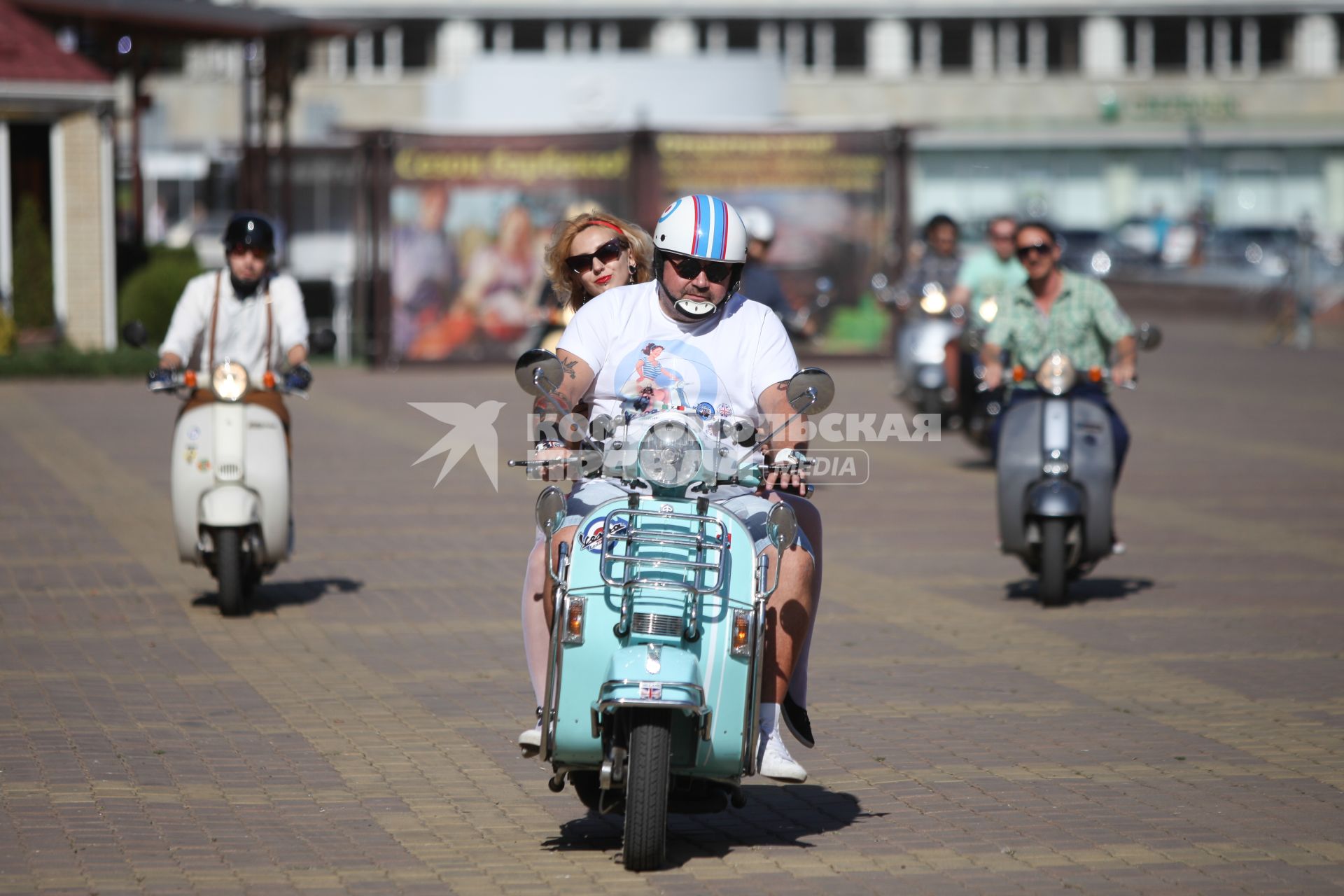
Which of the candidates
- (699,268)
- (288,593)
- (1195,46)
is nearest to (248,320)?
(288,593)

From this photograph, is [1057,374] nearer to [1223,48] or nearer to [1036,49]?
[1036,49]

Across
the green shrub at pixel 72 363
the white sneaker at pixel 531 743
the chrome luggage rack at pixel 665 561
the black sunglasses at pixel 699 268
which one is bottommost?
the white sneaker at pixel 531 743

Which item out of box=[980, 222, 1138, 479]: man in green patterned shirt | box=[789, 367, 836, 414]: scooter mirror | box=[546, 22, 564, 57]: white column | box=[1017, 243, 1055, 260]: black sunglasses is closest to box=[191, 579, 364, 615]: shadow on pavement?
box=[980, 222, 1138, 479]: man in green patterned shirt

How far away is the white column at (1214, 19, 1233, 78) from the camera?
73.9m

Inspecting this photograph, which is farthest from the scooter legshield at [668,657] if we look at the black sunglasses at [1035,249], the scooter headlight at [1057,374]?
the black sunglasses at [1035,249]

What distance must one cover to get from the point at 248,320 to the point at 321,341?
538mm

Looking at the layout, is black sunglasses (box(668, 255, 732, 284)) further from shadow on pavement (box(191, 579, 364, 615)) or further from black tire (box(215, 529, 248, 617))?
shadow on pavement (box(191, 579, 364, 615))

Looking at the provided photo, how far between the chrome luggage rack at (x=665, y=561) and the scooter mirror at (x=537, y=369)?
40 centimetres

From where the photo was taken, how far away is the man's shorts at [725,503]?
5590 mm

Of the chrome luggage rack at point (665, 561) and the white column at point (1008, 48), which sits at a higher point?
the white column at point (1008, 48)

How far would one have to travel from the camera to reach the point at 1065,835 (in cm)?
589

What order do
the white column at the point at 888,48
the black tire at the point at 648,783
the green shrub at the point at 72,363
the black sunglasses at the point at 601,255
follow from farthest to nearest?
Result: the white column at the point at 888,48 < the green shrub at the point at 72,363 < the black sunglasses at the point at 601,255 < the black tire at the point at 648,783

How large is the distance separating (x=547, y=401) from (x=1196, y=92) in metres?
70.9

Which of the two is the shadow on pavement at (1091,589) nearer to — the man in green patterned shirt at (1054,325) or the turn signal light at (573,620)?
the man in green patterned shirt at (1054,325)
